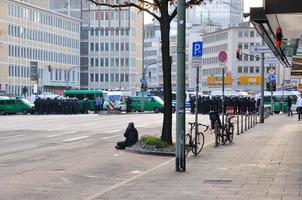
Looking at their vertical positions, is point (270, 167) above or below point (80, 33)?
below

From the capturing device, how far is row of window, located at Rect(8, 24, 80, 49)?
114938 millimetres

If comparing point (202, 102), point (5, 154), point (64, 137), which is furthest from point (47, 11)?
point (5, 154)

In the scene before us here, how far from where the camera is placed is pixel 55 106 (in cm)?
6719

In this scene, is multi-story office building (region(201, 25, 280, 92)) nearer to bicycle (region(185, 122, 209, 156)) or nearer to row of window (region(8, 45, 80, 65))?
row of window (region(8, 45, 80, 65))

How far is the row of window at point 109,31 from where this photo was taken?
147 metres

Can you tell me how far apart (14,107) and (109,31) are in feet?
267

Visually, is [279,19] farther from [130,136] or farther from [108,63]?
[108,63]

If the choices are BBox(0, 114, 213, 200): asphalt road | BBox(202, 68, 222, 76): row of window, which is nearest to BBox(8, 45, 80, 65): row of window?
BBox(202, 68, 222, 76): row of window

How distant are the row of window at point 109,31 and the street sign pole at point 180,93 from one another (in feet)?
434

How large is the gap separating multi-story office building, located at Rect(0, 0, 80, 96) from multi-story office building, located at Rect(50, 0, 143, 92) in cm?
508

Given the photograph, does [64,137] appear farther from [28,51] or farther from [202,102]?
[28,51]

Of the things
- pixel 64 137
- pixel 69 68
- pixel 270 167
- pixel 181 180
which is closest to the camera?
pixel 181 180

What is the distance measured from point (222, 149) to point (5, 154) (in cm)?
633

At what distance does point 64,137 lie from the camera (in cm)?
2819
